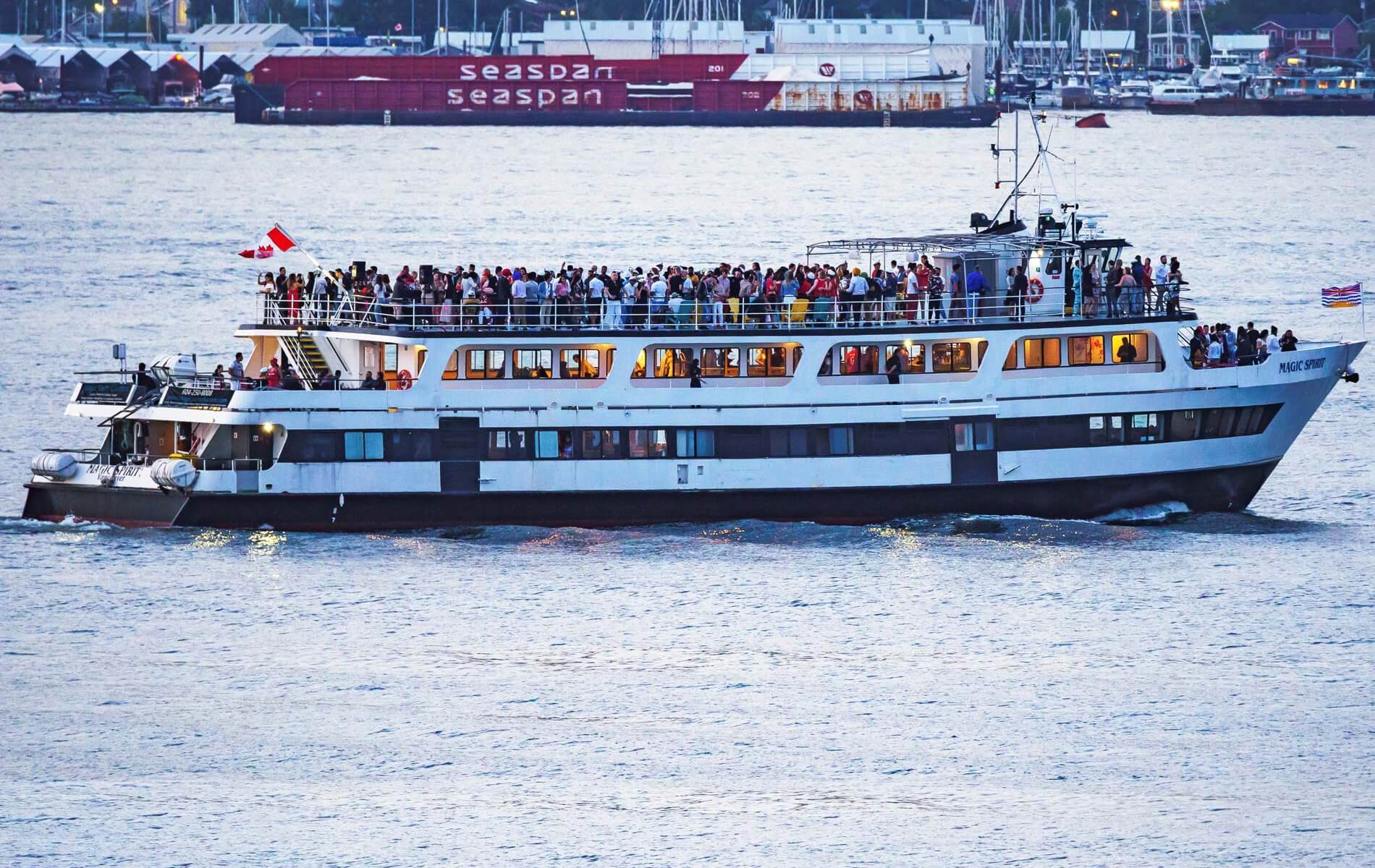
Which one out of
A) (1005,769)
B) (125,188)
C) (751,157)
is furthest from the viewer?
(751,157)

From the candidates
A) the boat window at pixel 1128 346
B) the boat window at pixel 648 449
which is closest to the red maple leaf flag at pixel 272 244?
the boat window at pixel 648 449

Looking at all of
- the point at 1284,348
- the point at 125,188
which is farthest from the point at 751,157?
the point at 1284,348

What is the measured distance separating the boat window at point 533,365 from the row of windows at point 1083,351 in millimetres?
10086

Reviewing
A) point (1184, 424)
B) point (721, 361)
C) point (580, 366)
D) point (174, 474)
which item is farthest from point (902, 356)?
point (174, 474)

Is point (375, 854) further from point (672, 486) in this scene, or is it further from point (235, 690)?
point (672, 486)

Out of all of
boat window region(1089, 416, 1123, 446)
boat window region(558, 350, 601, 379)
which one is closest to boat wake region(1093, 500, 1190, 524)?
boat window region(1089, 416, 1123, 446)

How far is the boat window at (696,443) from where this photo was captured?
49.7 metres

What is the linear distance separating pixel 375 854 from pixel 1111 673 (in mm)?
14937

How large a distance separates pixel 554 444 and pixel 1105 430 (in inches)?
473

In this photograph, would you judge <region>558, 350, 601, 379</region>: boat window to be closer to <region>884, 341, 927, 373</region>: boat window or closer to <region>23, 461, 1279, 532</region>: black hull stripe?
<region>23, 461, 1279, 532</region>: black hull stripe

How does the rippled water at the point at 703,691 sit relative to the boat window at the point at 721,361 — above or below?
below

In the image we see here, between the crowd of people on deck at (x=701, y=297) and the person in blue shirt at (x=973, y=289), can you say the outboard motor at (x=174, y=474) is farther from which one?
the person in blue shirt at (x=973, y=289)

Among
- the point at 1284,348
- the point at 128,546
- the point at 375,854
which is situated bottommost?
the point at 375,854

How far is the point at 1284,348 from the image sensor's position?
51.8 metres
